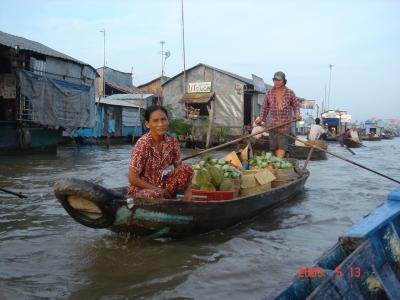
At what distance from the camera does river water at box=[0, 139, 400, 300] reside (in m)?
3.23

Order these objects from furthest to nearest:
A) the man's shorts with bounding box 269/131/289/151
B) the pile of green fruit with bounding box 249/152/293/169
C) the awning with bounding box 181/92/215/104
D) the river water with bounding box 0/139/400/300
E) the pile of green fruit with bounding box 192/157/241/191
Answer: the awning with bounding box 181/92/215/104 → the man's shorts with bounding box 269/131/289/151 → the pile of green fruit with bounding box 249/152/293/169 → the pile of green fruit with bounding box 192/157/241/191 → the river water with bounding box 0/139/400/300

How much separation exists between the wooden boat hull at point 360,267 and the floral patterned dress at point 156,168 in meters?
1.97

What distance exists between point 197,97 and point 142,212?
61.0ft

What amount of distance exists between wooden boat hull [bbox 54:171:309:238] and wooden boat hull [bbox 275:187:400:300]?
1.83 meters

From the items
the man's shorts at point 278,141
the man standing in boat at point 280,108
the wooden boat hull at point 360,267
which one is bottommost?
the wooden boat hull at point 360,267

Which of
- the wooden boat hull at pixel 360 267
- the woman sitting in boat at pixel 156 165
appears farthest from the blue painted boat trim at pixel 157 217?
the wooden boat hull at pixel 360 267

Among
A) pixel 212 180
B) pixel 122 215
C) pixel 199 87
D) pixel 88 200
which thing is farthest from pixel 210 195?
pixel 199 87

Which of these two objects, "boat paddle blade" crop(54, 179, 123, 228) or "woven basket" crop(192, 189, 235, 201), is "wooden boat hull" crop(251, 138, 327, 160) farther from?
"boat paddle blade" crop(54, 179, 123, 228)

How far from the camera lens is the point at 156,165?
4.18 m

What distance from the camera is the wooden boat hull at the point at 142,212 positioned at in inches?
143

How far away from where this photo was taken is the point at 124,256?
12.8 ft

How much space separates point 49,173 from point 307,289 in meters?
8.80
